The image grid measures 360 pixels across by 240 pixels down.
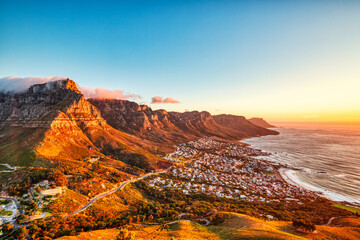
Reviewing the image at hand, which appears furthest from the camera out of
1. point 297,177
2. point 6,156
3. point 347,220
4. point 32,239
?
point 297,177

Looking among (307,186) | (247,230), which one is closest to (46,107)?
(247,230)

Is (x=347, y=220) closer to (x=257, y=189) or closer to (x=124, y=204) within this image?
(x=257, y=189)

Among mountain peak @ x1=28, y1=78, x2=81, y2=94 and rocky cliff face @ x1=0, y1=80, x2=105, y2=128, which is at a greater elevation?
mountain peak @ x1=28, y1=78, x2=81, y2=94

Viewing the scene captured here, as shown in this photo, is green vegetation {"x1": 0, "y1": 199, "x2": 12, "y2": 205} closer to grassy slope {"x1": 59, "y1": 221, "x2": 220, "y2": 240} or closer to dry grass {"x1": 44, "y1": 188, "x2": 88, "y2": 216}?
dry grass {"x1": 44, "y1": 188, "x2": 88, "y2": 216}

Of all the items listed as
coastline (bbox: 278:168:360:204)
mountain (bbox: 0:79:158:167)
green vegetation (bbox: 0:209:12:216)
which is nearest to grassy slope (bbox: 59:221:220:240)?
green vegetation (bbox: 0:209:12:216)

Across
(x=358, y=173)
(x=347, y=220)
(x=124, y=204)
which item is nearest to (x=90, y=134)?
(x=124, y=204)

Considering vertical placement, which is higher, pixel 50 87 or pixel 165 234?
pixel 50 87

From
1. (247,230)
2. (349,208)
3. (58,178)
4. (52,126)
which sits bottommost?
(349,208)

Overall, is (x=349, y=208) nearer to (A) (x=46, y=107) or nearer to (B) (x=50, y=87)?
(A) (x=46, y=107)
